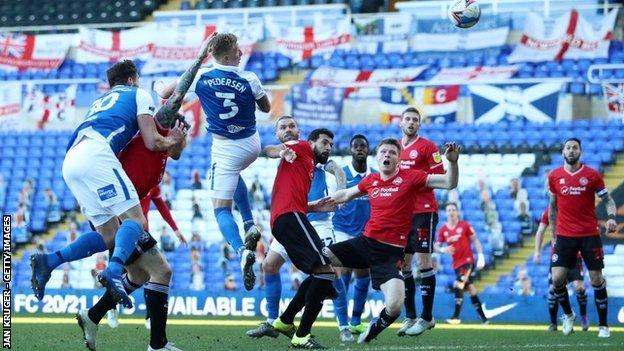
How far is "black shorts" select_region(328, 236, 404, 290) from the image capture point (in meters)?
12.5

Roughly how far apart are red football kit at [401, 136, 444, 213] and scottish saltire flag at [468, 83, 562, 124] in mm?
10095

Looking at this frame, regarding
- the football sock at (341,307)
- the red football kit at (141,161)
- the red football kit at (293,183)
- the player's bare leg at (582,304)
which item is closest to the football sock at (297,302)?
the red football kit at (293,183)

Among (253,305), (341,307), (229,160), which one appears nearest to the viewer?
(229,160)

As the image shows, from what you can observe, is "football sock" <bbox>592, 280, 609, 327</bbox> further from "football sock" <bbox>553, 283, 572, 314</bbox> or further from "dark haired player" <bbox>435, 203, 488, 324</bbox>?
"dark haired player" <bbox>435, 203, 488, 324</bbox>

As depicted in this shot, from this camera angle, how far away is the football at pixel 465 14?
15.3 metres

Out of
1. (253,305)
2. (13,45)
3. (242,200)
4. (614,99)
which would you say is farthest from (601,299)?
(13,45)

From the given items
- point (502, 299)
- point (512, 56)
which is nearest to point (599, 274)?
point (502, 299)

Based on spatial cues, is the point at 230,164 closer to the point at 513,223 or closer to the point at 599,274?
the point at 599,274

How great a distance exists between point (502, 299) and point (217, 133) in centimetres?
925

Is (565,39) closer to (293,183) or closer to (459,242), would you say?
(459,242)

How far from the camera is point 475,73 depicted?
2775cm

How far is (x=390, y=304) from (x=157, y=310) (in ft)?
8.33

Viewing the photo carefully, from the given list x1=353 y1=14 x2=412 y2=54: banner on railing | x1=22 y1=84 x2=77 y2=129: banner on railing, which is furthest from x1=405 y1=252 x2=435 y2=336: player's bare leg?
x1=353 y1=14 x2=412 y2=54: banner on railing

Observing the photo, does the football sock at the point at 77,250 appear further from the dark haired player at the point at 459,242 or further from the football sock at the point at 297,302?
the dark haired player at the point at 459,242
